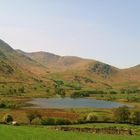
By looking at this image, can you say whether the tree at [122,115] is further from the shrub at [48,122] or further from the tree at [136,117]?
the shrub at [48,122]

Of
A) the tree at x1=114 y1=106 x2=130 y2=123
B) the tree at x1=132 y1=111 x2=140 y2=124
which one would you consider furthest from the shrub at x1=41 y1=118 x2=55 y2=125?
the tree at x1=132 y1=111 x2=140 y2=124

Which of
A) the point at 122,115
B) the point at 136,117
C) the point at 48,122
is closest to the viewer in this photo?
the point at 48,122

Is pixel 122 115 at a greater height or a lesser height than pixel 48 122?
greater

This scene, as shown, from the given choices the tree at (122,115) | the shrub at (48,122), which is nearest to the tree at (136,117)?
the tree at (122,115)

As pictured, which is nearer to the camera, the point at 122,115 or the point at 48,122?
the point at 48,122

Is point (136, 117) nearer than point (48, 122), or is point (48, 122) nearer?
point (48, 122)

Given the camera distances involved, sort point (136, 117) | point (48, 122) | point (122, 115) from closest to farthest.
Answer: point (48, 122) → point (136, 117) → point (122, 115)

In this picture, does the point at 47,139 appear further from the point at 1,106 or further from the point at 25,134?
the point at 1,106

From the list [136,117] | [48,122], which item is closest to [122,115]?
[136,117]

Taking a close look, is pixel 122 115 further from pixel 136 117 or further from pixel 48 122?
pixel 48 122

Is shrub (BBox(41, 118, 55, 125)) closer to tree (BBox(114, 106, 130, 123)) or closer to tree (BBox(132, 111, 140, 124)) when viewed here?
tree (BBox(114, 106, 130, 123))

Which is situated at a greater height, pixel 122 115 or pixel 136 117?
pixel 122 115

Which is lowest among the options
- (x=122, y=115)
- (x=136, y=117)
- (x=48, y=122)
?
(x=48, y=122)

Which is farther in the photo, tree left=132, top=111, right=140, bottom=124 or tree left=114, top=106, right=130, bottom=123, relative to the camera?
tree left=114, top=106, right=130, bottom=123
